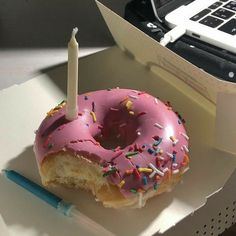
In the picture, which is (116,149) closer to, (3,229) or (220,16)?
(3,229)

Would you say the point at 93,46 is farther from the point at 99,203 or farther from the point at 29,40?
the point at 99,203

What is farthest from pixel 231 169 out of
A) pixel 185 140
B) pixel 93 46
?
pixel 93 46

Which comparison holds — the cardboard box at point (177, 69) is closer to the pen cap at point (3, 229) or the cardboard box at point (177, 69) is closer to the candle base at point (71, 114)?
the candle base at point (71, 114)

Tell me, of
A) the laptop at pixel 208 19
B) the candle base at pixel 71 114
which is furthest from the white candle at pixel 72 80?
the laptop at pixel 208 19

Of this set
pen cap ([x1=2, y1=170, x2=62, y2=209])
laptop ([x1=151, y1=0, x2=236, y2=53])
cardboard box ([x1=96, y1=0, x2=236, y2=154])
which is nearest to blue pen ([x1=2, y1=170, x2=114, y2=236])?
pen cap ([x1=2, y1=170, x2=62, y2=209])

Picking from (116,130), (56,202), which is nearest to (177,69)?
(116,130)
